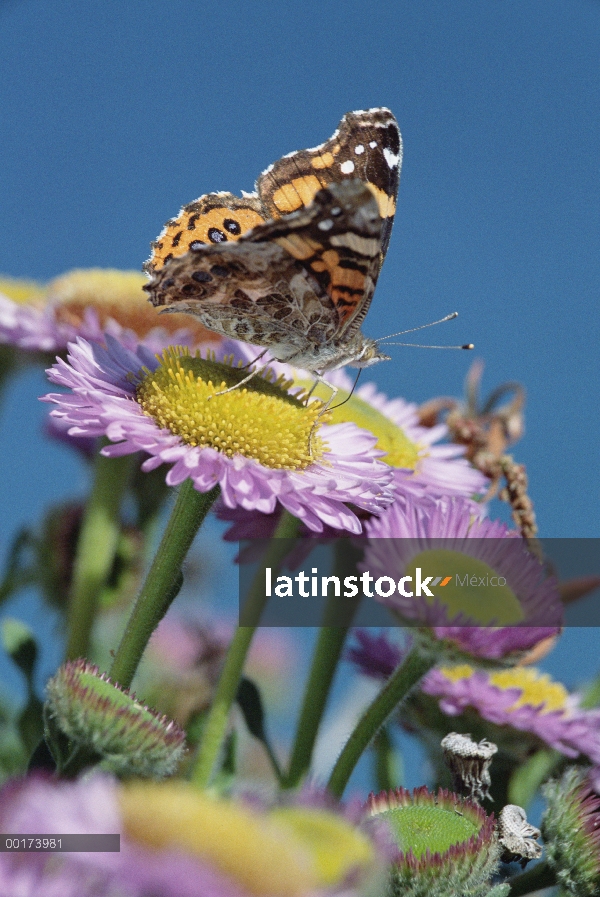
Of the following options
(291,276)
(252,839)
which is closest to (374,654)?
(291,276)

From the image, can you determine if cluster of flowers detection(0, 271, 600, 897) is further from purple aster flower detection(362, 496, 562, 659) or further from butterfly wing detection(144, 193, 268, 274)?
butterfly wing detection(144, 193, 268, 274)

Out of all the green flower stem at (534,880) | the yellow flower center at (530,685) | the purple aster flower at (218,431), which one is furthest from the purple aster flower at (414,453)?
the green flower stem at (534,880)

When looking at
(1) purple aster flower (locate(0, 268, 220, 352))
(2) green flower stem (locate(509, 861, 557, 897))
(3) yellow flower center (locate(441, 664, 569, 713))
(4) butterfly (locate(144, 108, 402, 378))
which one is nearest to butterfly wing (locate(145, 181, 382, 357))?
(4) butterfly (locate(144, 108, 402, 378))

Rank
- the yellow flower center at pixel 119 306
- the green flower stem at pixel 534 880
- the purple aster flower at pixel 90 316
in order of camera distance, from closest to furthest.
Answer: the green flower stem at pixel 534 880 < the purple aster flower at pixel 90 316 < the yellow flower center at pixel 119 306

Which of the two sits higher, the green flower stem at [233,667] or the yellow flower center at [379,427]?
the yellow flower center at [379,427]

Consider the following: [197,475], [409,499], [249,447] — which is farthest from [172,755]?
[409,499]

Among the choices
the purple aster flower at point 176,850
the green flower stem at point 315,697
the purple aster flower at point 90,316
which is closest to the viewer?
the purple aster flower at point 176,850

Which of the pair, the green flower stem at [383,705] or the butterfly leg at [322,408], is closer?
the green flower stem at [383,705]

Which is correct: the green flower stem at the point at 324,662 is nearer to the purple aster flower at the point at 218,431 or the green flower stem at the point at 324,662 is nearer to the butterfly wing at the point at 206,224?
the purple aster flower at the point at 218,431
